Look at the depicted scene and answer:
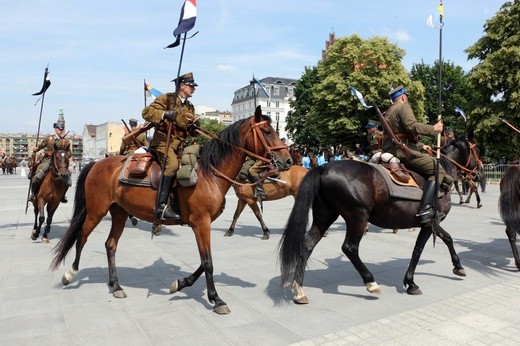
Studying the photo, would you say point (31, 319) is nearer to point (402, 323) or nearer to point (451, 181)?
point (402, 323)

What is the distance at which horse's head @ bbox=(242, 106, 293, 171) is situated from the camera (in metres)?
5.48

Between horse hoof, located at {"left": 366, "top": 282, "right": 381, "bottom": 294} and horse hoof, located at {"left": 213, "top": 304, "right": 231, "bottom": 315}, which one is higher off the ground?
horse hoof, located at {"left": 366, "top": 282, "right": 381, "bottom": 294}

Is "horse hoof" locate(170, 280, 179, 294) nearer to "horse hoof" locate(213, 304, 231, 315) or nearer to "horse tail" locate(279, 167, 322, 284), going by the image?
"horse hoof" locate(213, 304, 231, 315)

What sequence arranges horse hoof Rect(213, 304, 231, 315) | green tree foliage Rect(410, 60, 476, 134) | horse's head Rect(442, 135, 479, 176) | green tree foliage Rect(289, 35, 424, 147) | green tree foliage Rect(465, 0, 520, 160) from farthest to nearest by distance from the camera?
green tree foliage Rect(410, 60, 476, 134)
green tree foliage Rect(289, 35, 424, 147)
green tree foliage Rect(465, 0, 520, 160)
horse's head Rect(442, 135, 479, 176)
horse hoof Rect(213, 304, 231, 315)

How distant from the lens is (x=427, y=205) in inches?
240

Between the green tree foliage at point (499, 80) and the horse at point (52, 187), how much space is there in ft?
101

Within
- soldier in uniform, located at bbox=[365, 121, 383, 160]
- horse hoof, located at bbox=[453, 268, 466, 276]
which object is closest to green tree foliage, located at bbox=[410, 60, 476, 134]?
soldier in uniform, located at bbox=[365, 121, 383, 160]

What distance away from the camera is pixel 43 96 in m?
9.99

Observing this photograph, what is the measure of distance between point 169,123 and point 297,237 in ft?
7.71

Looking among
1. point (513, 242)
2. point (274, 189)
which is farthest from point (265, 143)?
point (274, 189)

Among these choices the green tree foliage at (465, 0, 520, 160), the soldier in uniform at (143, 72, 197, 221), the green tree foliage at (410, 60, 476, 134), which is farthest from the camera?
the green tree foliage at (410, 60, 476, 134)

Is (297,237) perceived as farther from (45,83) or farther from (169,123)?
(45,83)

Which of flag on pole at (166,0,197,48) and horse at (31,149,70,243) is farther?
horse at (31,149,70,243)

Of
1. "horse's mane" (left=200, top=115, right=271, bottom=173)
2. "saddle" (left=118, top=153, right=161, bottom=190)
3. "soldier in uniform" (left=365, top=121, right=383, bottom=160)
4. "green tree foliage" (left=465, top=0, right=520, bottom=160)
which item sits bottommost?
"saddle" (left=118, top=153, right=161, bottom=190)
